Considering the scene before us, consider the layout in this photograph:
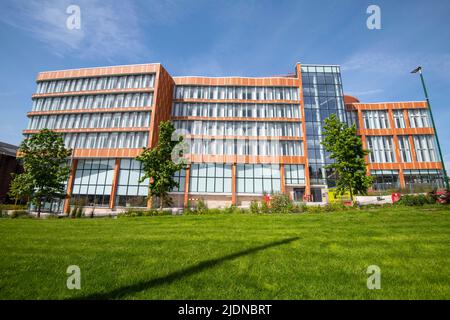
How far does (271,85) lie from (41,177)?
40.1 metres

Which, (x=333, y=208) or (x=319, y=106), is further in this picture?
(x=319, y=106)

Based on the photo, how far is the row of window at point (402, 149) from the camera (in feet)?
149

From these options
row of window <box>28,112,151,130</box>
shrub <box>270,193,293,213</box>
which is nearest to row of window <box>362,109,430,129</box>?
shrub <box>270,193,293,213</box>

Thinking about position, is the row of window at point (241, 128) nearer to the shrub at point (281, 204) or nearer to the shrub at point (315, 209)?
the shrub at point (281, 204)

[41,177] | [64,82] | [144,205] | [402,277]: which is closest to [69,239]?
[402,277]

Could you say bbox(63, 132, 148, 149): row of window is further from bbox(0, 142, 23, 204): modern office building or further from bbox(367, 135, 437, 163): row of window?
bbox(367, 135, 437, 163): row of window

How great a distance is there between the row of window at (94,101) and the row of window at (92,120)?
1736 millimetres

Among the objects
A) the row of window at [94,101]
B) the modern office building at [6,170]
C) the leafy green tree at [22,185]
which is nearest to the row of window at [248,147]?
the row of window at [94,101]

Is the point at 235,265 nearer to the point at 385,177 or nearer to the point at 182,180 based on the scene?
the point at 182,180

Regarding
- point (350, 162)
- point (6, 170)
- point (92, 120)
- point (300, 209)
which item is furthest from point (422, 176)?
point (6, 170)

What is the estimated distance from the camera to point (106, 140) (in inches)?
1548

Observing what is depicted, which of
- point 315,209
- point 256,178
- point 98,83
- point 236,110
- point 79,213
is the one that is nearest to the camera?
point 315,209

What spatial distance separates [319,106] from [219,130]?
21469 millimetres

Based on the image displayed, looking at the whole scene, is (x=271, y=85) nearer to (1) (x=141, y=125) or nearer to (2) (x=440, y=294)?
(1) (x=141, y=125)
